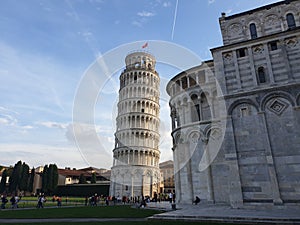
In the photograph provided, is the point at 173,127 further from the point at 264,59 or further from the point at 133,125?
the point at 133,125

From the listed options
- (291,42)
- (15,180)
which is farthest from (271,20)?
(15,180)

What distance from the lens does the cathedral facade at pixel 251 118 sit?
55.5 feet

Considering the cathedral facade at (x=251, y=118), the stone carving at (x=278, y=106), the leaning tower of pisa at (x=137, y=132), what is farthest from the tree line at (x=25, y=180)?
the stone carving at (x=278, y=106)

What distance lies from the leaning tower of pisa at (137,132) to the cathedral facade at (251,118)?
2574cm

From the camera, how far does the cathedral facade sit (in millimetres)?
16906

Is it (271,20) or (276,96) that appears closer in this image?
(276,96)

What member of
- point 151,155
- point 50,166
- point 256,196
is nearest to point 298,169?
point 256,196

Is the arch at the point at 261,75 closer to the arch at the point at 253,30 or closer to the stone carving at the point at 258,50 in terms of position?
the stone carving at the point at 258,50

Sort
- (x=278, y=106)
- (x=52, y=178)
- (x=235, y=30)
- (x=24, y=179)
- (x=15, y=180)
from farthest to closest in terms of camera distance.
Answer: (x=52, y=178) < (x=24, y=179) < (x=15, y=180) < (x=235, y=30) < (x=278, y=106)

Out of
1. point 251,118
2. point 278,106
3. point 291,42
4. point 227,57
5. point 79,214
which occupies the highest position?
point 291,42

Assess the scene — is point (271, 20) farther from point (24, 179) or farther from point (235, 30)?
point (24, 179)

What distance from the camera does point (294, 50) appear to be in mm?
19031

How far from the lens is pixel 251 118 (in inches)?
738

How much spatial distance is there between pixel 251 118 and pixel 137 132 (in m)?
37.9
